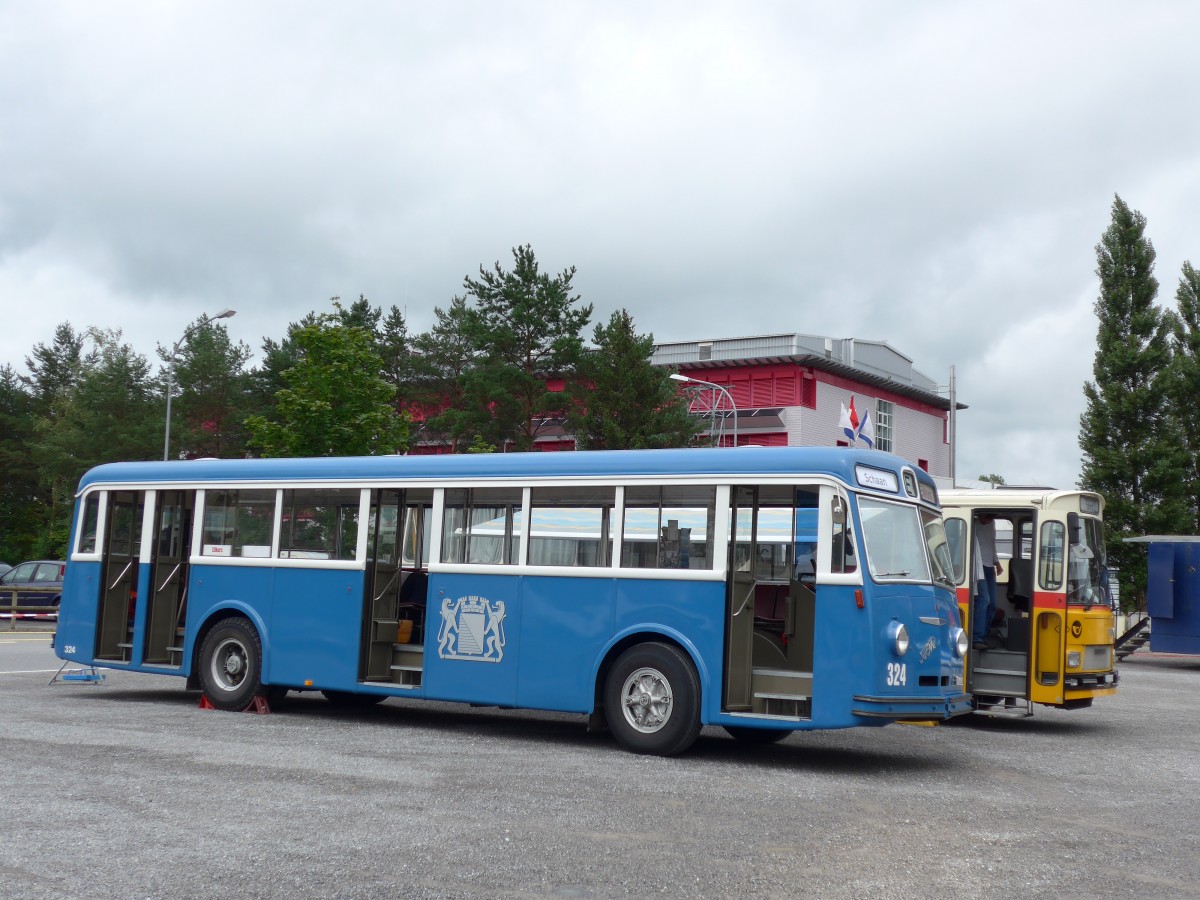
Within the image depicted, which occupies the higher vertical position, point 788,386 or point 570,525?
point 788,386

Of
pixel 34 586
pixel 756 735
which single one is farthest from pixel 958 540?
pixel 34 586

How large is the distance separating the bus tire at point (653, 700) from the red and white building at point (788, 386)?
45936 millimetres

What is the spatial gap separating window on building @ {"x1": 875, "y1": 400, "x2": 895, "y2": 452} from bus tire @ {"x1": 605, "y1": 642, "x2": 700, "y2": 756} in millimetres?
58584

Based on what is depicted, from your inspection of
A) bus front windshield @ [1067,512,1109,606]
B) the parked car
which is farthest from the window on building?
bus front windshield @ [1067,512,1109,606]

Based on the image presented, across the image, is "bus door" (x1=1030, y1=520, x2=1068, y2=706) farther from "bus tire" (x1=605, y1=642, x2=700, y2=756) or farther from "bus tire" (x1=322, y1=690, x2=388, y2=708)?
"bus tire" (x1=322, y1=690, x2=388, y2=708)

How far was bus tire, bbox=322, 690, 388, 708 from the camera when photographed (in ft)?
52.0

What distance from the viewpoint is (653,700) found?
1187 centimetres

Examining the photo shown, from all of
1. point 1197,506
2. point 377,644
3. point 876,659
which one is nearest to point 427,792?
point 876,659

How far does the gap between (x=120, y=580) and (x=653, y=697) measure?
7449 millimetres

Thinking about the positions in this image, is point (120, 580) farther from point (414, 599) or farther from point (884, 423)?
point (884, 423)

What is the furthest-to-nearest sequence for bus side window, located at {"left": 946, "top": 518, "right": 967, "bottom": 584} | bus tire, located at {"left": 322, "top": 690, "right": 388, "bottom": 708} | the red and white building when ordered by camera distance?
1. the red and white building
2. bus side window, located at {"left": 946, "top": 518, "right": 967, "bottom": 584}
3. bus tire, located at {"left": 322, "top": 690, "right": 388, "bottom": 708}

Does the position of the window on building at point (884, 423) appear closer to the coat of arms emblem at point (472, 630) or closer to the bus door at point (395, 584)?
the bus door at point (395, 584)

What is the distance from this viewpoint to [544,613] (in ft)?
41.5

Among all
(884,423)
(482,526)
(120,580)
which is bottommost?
(120,580)
